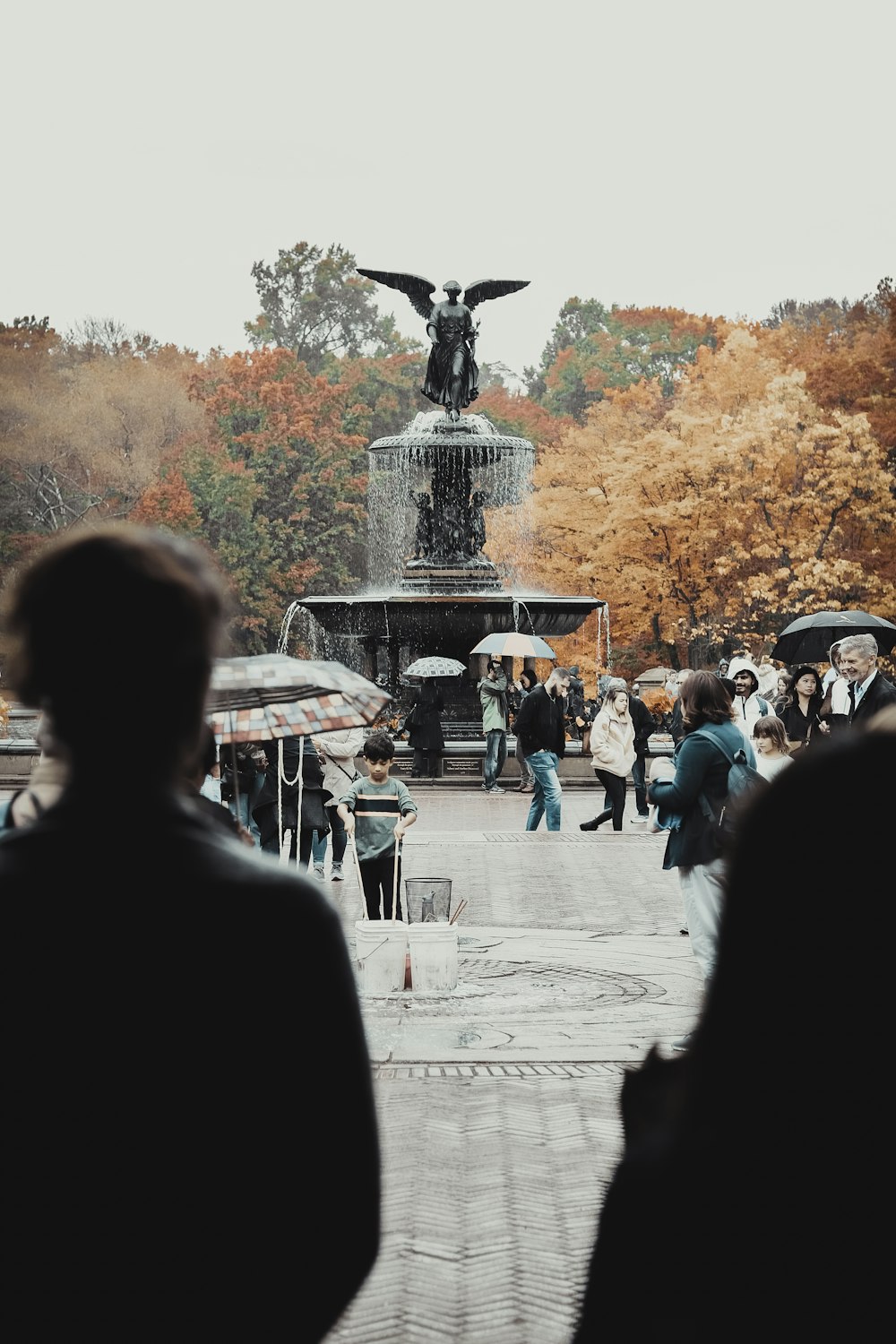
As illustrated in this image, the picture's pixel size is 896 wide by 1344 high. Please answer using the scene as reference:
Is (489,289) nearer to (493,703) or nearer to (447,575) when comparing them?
(447,575)

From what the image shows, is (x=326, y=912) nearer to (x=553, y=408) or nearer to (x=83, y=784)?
(x=83, y=784)

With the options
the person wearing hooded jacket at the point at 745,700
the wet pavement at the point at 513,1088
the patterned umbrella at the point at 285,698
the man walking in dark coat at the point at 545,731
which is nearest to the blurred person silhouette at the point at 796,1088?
the wet pavement at the point at 513,1088

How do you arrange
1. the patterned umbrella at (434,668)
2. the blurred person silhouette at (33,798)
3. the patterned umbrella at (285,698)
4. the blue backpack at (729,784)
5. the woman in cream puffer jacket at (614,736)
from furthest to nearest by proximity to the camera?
the patterned umbrella at (434,668)
the woman in cream puffer jacket at (614,736)
the blue backpack at (729,784)
the patterned umbrella at (285,698)
the blurred person silhouette at (33,798)

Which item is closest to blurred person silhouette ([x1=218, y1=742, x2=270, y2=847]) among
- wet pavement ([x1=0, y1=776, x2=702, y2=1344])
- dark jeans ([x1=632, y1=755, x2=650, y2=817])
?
wet pavement ([x1=0, y1=776, x2=702, y2=1344])

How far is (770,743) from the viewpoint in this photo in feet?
38.4

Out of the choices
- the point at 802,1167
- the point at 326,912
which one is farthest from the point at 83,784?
the point at 802,1167

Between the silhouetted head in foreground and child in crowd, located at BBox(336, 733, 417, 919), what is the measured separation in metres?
8.57

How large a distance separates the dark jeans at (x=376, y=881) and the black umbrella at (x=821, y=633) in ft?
25.0

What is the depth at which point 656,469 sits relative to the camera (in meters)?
43.6

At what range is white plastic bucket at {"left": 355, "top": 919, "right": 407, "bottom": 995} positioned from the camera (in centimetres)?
1013

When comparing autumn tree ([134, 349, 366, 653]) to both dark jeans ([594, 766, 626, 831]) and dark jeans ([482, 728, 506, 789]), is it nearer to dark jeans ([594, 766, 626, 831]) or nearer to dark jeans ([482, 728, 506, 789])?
dark jeans ([482, 728, 506, 789])

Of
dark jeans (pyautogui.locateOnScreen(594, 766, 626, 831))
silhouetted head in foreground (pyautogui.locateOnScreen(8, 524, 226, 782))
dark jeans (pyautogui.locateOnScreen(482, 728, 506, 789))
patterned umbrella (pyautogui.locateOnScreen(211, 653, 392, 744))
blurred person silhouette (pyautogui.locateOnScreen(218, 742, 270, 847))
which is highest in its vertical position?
silhouetted head in foreground (pyautogui.locateOnScreen(8, 524, 226, 782))

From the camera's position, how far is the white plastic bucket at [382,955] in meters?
10.1

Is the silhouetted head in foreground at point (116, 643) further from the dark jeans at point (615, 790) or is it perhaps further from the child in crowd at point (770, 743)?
the dark jeans at point (615, 790)
